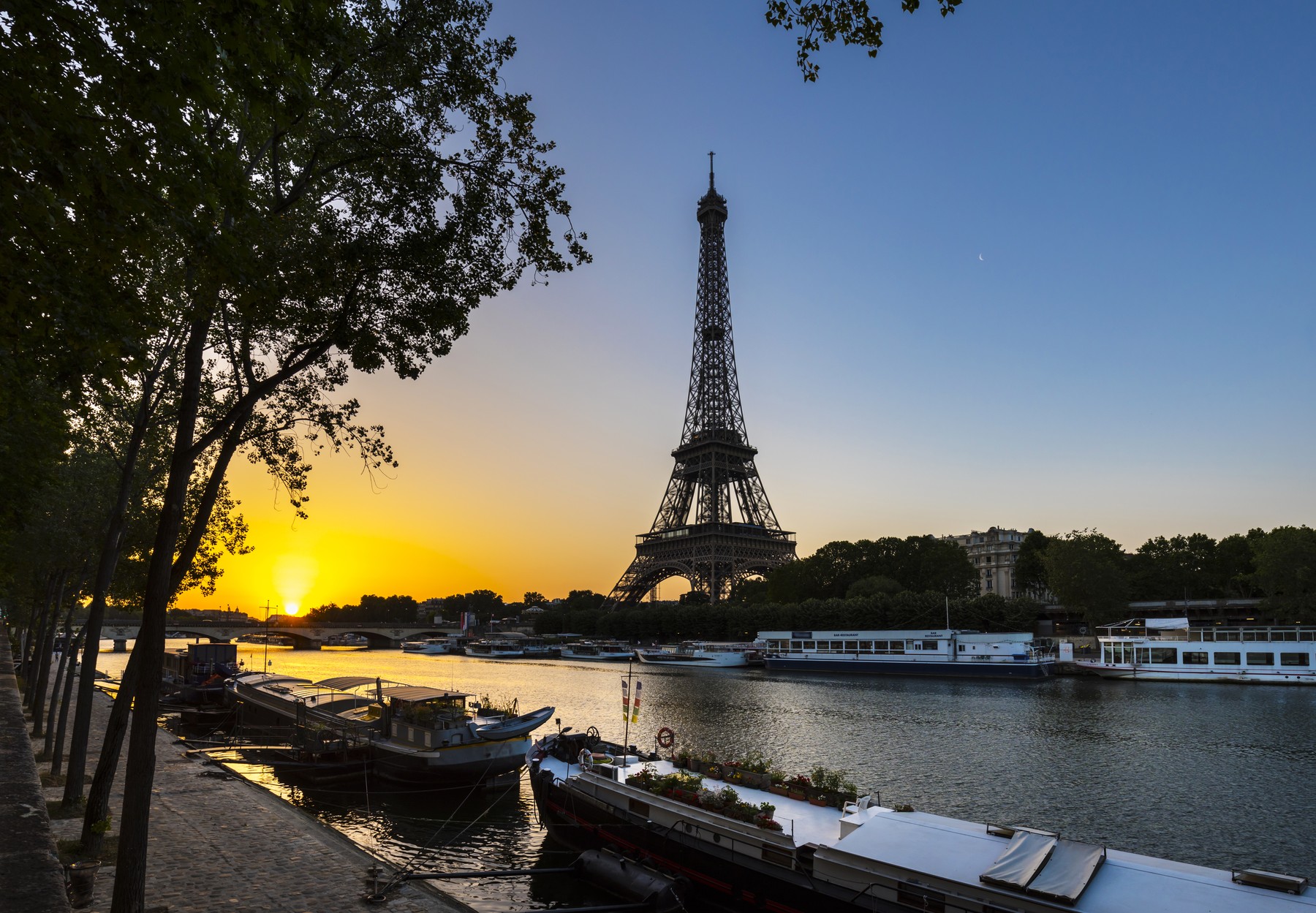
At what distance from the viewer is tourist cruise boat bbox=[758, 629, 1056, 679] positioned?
7725 centimetres

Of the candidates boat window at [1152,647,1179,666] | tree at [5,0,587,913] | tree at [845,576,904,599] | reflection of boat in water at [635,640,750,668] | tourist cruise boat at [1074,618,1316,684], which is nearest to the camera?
tree at [5,0,587,913]

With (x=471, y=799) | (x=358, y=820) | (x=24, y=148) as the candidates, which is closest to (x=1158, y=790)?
(x=471, y=799)

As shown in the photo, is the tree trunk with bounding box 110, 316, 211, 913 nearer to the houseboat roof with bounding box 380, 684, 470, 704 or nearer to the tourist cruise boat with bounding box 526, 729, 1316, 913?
the tourist cruise boat with bounding box 526, 729, 1316, 913

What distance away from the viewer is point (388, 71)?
13.3 m

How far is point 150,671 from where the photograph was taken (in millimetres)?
12070

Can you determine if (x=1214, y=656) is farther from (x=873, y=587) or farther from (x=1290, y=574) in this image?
(x=873, y=587)

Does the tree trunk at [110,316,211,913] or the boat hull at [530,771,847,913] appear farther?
the boat hull at [530,771,847,913]

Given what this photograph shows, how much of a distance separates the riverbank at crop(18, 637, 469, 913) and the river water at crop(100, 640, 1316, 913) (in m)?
3.58

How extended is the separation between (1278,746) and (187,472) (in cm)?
4983

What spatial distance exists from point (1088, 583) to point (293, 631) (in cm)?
15956

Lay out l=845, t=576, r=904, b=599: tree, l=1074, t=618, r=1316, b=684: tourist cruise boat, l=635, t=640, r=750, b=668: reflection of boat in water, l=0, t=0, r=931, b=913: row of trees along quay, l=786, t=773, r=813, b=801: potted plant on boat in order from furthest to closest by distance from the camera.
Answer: l=845, t=576, r=904, b=599: tree < l=635, t=640, r=750, b=668: reflection of boat in water < l=1074, t=618, r=1316, b=684: tourist cruise boat < l=786, t=773, r=813, b=801: potted plant on boat < l=0, t=0, r=931, b=913: row of trees along quay

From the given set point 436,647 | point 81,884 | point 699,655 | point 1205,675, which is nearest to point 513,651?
point 436,647

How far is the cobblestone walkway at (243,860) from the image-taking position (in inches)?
575

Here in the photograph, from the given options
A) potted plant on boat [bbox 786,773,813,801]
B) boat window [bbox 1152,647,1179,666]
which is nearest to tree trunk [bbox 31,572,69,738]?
potted plant on boat [bbox 786,773,813,801]
